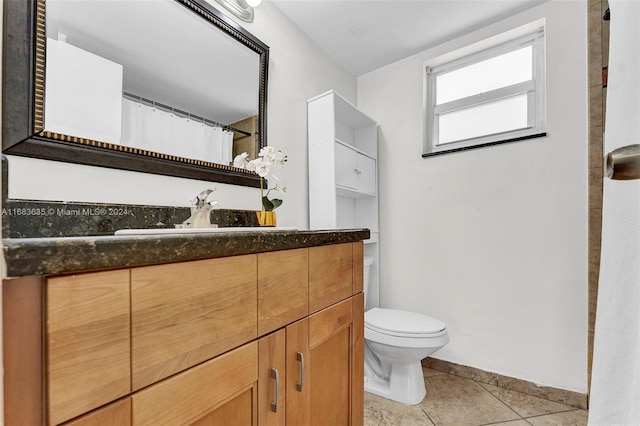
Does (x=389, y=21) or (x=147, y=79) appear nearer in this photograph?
(x=147, y=79)

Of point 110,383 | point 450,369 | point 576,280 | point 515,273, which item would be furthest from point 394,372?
point 110,383

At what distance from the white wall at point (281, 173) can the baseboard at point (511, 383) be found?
4.57ft

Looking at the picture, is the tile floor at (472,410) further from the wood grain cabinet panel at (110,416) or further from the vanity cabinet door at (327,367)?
the wood grain cabinet panel at (110,416)

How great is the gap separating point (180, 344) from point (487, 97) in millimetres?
2311

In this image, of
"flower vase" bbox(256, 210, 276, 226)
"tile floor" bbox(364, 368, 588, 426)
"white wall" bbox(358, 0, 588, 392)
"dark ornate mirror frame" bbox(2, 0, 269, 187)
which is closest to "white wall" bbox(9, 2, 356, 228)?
"dark ornate mirror frame" bbox(2, 0, 269, 187)

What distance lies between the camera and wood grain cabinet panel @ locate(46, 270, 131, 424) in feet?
1.35

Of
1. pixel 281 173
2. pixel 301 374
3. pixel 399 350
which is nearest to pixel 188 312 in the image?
pixel 301 374

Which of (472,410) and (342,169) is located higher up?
(342,169)

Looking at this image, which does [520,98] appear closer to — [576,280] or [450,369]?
[576,280]

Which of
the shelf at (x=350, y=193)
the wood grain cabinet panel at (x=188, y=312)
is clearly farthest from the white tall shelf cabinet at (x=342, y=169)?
the wood grain cabinet panel at (x=188, y=312)

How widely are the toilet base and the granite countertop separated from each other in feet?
4.75

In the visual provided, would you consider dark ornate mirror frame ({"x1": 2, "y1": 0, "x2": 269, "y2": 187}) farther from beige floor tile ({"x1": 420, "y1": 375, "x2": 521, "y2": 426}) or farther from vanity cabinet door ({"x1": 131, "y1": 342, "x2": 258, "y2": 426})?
beige floor tile ({"x1": 420, "y1": 375, "x2": 521, "y2": 426})

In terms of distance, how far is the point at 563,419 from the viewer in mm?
1568

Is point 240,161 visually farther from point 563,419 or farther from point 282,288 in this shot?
point 563,419
